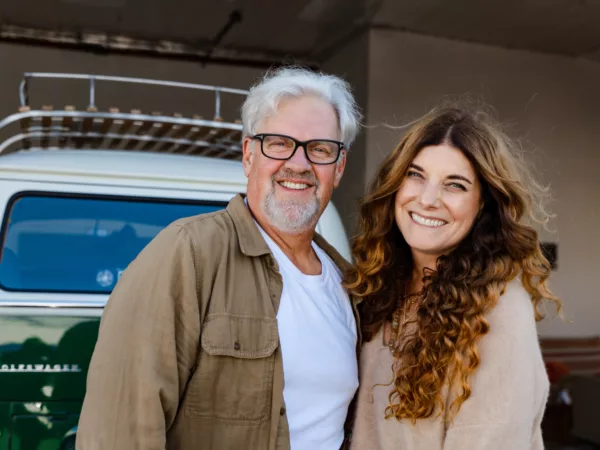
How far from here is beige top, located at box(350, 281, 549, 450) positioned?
1628 millimetres

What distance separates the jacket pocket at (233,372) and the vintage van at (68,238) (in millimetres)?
899

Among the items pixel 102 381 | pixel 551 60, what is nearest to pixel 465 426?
pixel 102 381

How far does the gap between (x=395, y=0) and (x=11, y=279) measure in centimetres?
→ 507

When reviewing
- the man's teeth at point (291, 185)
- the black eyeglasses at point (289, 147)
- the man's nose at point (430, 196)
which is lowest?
the man's nose at point (430, 196)

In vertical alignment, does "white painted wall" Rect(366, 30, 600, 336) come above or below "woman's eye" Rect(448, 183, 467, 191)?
above

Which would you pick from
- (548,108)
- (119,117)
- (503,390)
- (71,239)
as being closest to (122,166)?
(119,117)

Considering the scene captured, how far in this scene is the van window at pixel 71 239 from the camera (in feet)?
8.17

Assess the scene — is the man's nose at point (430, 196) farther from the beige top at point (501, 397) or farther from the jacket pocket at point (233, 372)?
the jacket pocket at point (233, 372)

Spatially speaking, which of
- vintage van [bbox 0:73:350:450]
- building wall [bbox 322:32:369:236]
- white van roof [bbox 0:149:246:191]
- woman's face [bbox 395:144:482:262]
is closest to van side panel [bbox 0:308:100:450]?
vintage van [bbox 0:73:350:450]

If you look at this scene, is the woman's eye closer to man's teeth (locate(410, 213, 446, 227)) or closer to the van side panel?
man's teeth (locate(410, 213, 446, 227))

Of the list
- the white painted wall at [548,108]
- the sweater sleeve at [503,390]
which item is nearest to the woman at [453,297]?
the sweater sleeve at [503,390]

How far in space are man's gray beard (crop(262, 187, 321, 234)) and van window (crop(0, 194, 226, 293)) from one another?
0.89 m

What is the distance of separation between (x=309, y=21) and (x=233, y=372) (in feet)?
20.1

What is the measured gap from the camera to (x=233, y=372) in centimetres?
160
